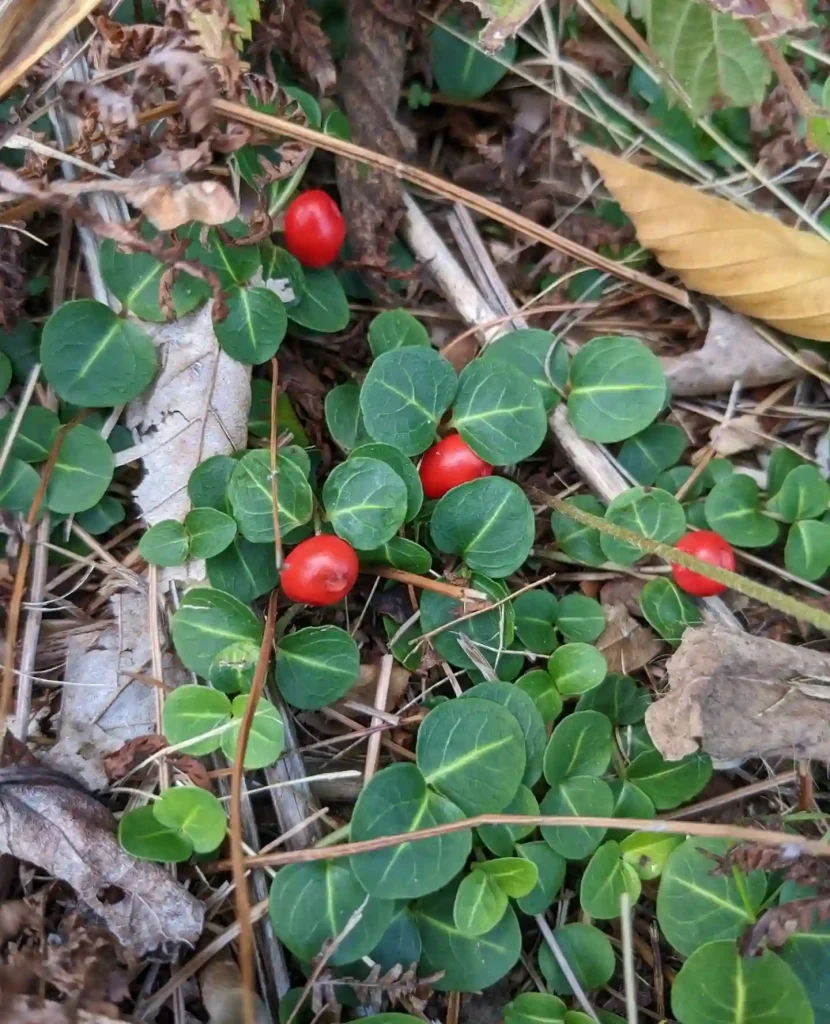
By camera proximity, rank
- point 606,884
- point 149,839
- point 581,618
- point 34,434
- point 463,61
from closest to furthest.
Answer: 1. point 149,839
2. point 606,884
3. point 34,434
4. point 581,618
5. point 463,61

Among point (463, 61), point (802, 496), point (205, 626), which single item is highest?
point (463, 61)

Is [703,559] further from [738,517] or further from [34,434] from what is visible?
[34,434]

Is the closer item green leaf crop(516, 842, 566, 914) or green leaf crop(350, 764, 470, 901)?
green leaf crop(350, 764, 470, 901)

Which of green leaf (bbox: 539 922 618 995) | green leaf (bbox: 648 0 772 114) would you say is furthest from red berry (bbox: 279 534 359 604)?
green leaf (bbox: 648 0 772 114)

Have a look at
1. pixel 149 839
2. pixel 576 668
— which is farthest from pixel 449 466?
pixel 149 839

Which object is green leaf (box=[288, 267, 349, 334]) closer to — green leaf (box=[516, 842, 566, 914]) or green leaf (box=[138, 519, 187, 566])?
green leaf (box=[138, 519, 187, 566])

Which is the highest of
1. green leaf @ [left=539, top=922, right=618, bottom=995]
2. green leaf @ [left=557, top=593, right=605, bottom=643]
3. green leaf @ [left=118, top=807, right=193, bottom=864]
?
green leaf @ [left=557, top=593, right=605, bottom=643]
